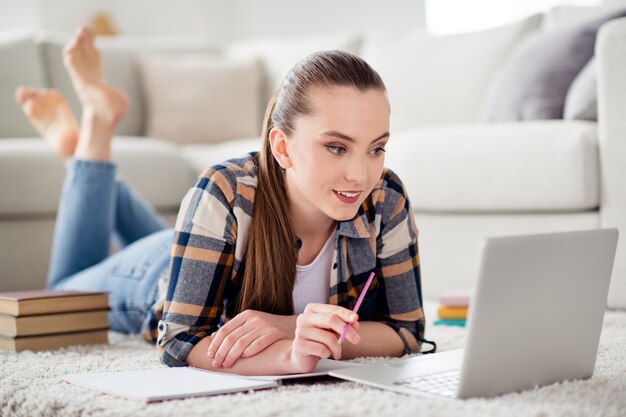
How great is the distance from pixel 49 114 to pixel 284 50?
4.59 feet

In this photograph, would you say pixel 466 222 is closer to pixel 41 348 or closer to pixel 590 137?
pixel 590 137

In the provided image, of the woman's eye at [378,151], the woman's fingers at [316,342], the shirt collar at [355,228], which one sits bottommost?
the woman's fingers at [316,342]

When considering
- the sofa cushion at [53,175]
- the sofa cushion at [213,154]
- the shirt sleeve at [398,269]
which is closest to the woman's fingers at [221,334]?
the shirt sleeve at [398,269]

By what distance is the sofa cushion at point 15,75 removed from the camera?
10.2 feet

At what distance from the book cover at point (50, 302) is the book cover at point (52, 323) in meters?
0.01

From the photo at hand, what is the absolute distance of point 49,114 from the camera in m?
2.47

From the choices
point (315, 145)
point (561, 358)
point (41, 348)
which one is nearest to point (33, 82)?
point (41, 348)

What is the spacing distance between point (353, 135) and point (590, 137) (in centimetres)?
98

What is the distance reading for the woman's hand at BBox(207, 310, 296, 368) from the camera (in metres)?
1.22

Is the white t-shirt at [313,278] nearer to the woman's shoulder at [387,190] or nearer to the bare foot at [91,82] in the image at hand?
the woman's shoulder at [387,190]

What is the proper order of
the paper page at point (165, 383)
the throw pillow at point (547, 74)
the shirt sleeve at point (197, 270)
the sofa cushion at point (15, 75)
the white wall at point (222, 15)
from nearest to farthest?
the paper page at point (165, 383) → the shirt sleeve at point (197, 270) → the throw pillow at point (547, 74) → the sofa cushion at point (15, 75) → the white wall at point (222, 15)

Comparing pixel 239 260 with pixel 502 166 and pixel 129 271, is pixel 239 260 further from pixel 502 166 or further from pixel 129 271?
pixel 502 166

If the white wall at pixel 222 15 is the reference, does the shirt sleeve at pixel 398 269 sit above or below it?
Answer: below

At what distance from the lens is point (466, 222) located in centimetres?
218
